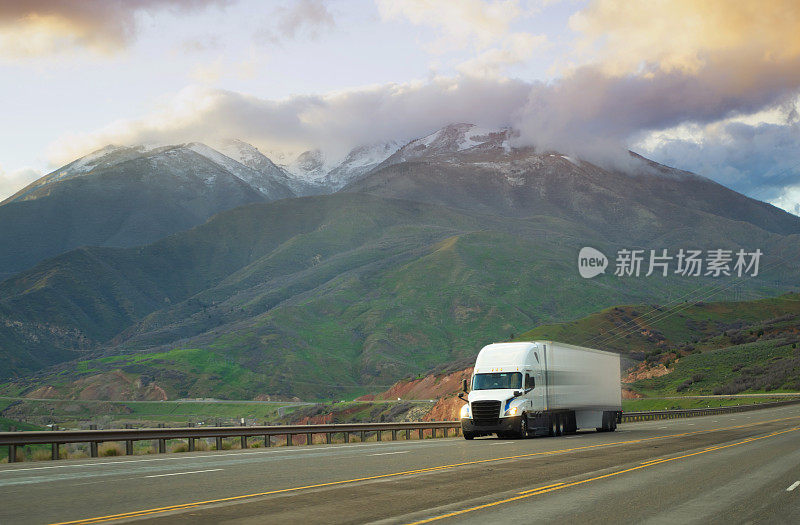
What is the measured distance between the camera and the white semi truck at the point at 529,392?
33.2 m

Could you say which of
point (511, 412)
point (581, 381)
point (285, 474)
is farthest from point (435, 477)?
point (581, 381)

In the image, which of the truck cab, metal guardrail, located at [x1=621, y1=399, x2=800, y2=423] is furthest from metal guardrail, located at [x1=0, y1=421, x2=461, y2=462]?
metal guardrail, located at [x1=621, y1=399, x2=800, y2=423]

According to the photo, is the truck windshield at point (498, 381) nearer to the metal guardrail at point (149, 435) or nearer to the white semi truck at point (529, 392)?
the white semi truck at point (529, 392)

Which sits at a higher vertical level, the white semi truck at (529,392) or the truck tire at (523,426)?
the white semi truck at (529,392)

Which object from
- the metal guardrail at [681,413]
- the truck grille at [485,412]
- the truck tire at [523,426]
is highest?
the truck grille at [485,412]

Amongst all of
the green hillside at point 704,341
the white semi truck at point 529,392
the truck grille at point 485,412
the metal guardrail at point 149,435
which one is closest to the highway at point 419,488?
the metal guardrail at point 149,435

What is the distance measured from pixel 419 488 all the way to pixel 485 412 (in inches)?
706

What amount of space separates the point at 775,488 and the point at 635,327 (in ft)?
487

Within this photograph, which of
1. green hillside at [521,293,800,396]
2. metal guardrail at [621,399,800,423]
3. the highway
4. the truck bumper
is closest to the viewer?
the highway

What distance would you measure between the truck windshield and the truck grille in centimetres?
108

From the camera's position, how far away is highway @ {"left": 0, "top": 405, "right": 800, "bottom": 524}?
41.0 feet

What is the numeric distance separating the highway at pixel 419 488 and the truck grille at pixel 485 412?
7662 millimetres

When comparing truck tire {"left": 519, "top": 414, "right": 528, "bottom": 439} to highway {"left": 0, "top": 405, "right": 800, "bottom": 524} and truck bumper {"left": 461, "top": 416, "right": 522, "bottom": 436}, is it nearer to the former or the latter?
truck bumper {"left": 461, "top": 416, "right": 522, "bottom": 436}

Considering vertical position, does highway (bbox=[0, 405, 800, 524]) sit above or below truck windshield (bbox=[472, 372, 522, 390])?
below
